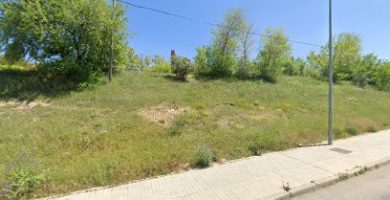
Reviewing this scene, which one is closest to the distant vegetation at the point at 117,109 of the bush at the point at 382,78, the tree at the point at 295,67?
the tree at the point at 295,67

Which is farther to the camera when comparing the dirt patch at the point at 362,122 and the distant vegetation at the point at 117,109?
the dirt patch at the point at 362,122

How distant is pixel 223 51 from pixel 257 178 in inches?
718

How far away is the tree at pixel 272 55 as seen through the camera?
23.6m

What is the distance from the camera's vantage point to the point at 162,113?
1138 cm

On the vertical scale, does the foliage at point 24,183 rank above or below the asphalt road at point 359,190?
above

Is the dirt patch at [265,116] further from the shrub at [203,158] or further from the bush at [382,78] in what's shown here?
the bush at [382,78]

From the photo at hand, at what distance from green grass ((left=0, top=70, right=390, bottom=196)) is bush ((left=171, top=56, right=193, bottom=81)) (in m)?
2.72

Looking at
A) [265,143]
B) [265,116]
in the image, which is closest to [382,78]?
[265,116]

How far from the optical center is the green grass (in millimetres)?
5707

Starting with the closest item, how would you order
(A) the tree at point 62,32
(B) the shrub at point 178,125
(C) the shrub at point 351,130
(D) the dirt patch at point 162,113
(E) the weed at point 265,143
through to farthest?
(E) the weed at point 265,143
(B) the shrub at point 178,125
(C) the shrub at point 351,130
(D) the dirt patch at point 162,113
(A) the tree at point 62,32

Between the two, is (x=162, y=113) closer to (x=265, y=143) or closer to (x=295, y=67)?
(x=265, y=143)

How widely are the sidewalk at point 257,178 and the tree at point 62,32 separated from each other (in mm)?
11584

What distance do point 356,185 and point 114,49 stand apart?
14880 mm

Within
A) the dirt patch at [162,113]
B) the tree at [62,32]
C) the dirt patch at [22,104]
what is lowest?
the dirt patch at [162,113]
